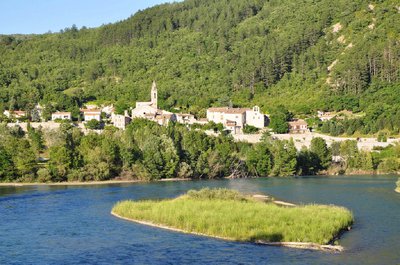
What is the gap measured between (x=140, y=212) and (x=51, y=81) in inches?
3684

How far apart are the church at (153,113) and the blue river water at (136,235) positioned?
4013 cm

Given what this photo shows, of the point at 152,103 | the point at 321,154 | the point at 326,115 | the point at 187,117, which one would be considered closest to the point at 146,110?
the point at 152,103

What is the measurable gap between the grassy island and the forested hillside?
51097 millimetres

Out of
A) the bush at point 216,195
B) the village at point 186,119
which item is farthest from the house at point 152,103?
the bush at point 216,195

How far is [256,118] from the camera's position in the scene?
95562mm

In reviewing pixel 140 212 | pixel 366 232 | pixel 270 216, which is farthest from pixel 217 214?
pixel 366 232

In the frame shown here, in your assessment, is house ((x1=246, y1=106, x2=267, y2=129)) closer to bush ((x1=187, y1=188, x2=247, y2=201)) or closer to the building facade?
the building facade

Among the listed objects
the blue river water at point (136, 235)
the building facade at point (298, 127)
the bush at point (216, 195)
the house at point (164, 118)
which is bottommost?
the blue river water at point (136, 235)

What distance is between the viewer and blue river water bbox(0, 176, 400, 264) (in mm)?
28656

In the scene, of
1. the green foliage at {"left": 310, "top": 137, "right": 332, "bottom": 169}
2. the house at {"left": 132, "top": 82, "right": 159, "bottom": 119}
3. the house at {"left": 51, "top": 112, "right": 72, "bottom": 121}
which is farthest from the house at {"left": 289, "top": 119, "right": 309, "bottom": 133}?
the house at {"left": 51, "top": 112, "right": 72, "bottom": 121}

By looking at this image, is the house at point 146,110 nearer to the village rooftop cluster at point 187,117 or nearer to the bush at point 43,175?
the village rooftop cluster at point 187,117

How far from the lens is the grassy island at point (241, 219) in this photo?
3177cm

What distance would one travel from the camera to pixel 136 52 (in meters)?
148

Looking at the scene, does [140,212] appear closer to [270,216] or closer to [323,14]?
[270,216]
